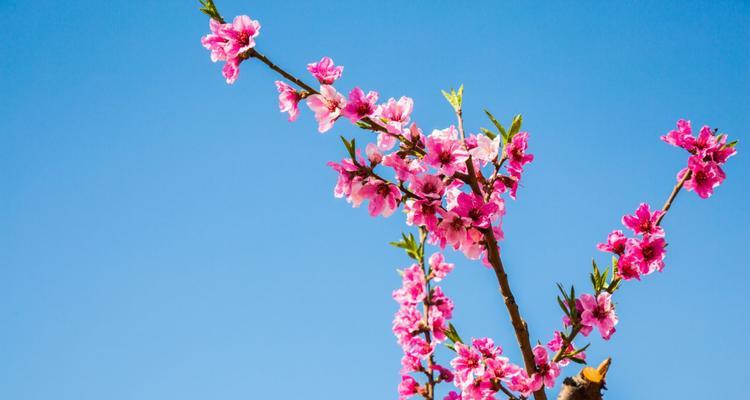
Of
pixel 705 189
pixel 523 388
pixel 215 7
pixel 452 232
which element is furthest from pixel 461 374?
pixel 215 7

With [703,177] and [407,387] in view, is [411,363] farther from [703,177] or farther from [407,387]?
[703,177]

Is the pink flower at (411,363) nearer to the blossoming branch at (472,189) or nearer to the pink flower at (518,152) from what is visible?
the blossoming branch at (472,189)

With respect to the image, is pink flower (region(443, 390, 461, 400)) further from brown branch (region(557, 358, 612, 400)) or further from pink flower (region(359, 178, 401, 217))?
pink flower (region(359, 178, 401, 217))

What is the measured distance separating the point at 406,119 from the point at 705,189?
1696 mm

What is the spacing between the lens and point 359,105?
2.85m

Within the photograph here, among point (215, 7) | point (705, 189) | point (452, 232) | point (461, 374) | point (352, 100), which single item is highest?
point (215, 7)

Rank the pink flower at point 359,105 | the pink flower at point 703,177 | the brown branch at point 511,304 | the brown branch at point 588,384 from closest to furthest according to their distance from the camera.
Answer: the brown branch at point 588,384
the brown branch at point 511,304
the pink flower at point 359,105
the pink flower at point 703,177

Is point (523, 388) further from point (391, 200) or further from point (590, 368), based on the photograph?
point (391, 200)

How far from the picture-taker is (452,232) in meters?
2.74

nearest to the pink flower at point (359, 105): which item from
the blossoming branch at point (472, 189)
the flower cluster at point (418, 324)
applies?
the blossoming branch at point (472, 189)

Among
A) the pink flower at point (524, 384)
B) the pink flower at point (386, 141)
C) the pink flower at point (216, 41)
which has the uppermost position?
the pink flower at point (216, 41)

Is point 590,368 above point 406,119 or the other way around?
the other way around

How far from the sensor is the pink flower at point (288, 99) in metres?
3.00

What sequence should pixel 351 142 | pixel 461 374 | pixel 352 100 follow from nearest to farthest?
pixel 351 142, pixel 352 100, pixel 461 374
